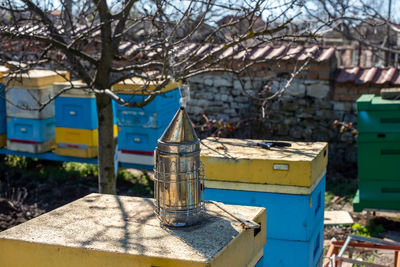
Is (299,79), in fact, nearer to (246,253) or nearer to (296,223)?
(296,223)

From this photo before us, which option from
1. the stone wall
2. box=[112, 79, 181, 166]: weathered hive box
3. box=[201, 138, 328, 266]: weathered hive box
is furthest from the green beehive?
box=[112, 79, 181, 166]: weathered hive box

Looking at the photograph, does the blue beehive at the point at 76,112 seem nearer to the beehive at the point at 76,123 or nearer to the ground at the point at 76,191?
the beehive at the point at 76,123

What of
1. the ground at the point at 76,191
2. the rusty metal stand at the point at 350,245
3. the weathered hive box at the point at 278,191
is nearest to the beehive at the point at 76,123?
the ground at the point at 76,191

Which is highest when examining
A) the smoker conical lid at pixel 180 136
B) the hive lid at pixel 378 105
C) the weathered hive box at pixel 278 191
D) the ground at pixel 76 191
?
the hive lid at pixel 378 105

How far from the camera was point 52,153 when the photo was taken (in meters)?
7.71

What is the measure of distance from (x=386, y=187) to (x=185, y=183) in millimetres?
4134

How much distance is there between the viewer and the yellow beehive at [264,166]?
3.20 metres

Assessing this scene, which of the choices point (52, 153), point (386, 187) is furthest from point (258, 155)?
point (52, 153)

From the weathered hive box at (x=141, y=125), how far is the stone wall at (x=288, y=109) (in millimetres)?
1259

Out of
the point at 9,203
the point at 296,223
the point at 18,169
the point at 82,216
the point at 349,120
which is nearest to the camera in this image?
the point at 82,216

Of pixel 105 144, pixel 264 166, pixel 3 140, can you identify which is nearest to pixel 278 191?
pixel 264 166

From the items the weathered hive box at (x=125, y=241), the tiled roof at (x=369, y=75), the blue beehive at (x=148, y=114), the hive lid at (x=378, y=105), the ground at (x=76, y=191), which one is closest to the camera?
the weathered hive box at (x=125, y=241)

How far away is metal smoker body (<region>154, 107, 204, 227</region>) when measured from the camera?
7.10 feet

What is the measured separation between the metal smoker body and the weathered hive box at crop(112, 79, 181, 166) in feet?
14.6
